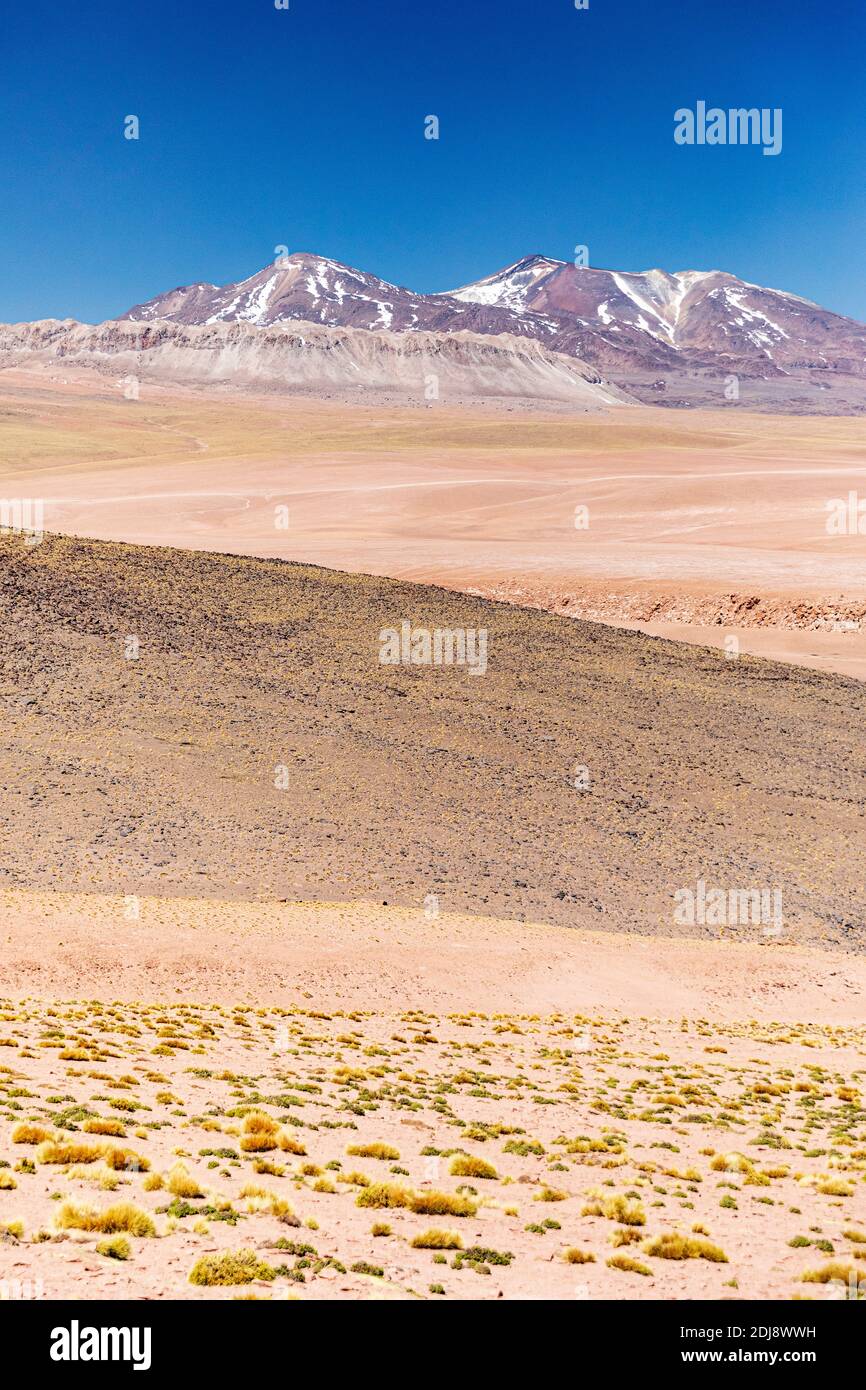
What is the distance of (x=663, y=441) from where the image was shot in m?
200

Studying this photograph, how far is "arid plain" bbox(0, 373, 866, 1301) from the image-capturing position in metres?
9.02

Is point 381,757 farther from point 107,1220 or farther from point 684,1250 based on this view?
point 107,1220

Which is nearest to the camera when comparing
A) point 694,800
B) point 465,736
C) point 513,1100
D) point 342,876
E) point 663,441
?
point 513,1100

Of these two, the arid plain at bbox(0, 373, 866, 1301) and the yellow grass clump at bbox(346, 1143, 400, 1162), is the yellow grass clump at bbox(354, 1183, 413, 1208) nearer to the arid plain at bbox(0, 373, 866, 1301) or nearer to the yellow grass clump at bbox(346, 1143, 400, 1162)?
the arid plain at bbox(0, 373, 866, 1301)

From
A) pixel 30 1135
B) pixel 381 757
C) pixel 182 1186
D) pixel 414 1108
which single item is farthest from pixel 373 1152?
pixel 381 757

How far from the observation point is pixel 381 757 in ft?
102

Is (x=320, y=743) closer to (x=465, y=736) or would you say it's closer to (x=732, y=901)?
(x=465, y=736)

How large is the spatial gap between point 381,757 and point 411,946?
398 inches

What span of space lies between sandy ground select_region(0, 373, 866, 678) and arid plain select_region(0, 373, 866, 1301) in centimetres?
229

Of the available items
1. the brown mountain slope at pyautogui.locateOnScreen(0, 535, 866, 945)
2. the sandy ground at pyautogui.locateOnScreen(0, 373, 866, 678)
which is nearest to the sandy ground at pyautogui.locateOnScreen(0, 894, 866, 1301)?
the brown mountain slope at pyautogui.locateOnScreen(0, 535, 866, 945)

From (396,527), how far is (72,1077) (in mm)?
90636

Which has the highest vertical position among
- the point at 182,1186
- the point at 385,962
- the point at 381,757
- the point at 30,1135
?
the point at 381,757

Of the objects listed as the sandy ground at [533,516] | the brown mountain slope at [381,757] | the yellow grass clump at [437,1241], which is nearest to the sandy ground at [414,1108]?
the yellow grass clump at [437,1241]
